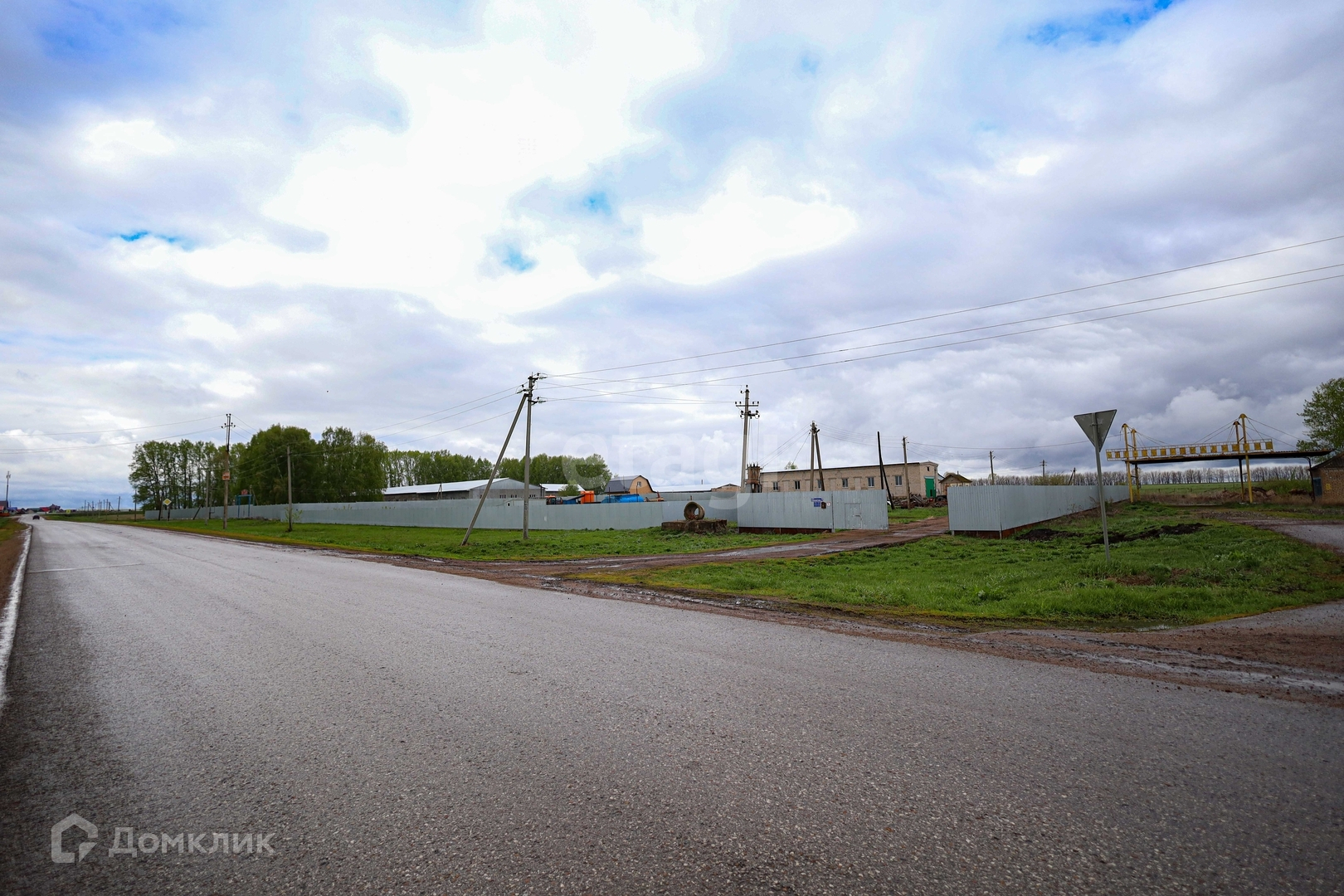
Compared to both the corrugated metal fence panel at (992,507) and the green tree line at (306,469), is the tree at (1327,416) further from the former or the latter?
the green tree line at (306,469)

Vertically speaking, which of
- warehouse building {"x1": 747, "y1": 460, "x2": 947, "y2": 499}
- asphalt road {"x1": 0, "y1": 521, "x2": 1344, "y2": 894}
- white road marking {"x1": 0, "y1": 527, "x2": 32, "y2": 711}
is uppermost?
warehouse building {"x1": 747, "y1": 460, "x2": 947, "y2": 499}

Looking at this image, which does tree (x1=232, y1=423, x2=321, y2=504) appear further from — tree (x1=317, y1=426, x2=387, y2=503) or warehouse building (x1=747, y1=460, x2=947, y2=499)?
warehouse building (x1=747, y1=460, x2=947, y2=499)

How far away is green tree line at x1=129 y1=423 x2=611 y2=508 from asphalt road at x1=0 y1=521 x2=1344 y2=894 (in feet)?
176

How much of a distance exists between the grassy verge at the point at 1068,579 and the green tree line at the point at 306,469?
4891 centimetres

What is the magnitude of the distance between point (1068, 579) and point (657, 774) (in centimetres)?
1084

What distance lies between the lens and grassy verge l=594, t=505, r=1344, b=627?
9461mm

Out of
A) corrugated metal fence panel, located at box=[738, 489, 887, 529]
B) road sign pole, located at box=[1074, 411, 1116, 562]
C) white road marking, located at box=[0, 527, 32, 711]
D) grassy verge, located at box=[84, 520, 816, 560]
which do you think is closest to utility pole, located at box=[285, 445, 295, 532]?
grassy verge, located at box=[84, 520, 816, 560]

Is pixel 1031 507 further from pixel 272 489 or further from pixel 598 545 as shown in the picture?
pixel 272 489

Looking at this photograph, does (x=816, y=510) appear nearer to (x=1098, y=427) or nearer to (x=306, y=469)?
(x=1098, y=427)

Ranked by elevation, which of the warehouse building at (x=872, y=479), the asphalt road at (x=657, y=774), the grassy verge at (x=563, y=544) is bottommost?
the grassy verge at (x=563, y=544)

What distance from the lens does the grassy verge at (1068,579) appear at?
31.0 feet

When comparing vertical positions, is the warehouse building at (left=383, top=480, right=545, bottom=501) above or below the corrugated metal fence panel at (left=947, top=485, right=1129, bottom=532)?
above

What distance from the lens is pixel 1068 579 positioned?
11805 mm

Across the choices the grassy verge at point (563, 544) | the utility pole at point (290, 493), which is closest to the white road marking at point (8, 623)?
the grassy verge at point (563, 544)
